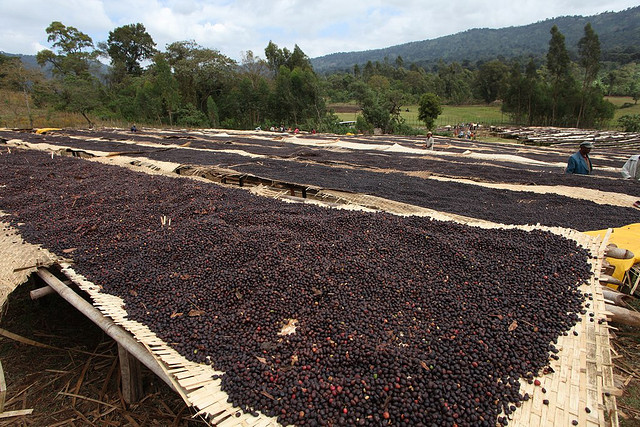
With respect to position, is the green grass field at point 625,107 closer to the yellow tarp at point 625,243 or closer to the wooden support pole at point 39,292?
the yellow tarp at point 625,243

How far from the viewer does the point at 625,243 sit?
3.38 meters

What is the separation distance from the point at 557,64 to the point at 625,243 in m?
39.1

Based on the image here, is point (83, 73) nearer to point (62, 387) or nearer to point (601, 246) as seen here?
point (62, 387)

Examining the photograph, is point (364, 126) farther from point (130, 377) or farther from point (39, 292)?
point (130, 377)

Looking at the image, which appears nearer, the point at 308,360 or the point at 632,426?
the point at 308,360

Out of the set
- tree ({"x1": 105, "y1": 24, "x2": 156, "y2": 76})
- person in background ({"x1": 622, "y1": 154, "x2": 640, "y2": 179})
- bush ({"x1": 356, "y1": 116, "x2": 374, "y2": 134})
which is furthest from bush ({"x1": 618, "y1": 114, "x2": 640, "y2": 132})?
tree ({"x1": 105, "y1": 24, "x2": 156, "y2": 76})

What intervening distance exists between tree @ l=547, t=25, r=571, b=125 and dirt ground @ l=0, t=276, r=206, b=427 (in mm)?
39293

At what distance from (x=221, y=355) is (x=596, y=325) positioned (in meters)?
2.32

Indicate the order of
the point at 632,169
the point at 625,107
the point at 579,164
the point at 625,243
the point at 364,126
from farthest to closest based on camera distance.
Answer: the point at 625,107 < the point at 364,126 < the point at 579,164 < the point at 632,169 < the point at 625,243

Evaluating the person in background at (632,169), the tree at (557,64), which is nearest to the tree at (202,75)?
the tree at (557,64)

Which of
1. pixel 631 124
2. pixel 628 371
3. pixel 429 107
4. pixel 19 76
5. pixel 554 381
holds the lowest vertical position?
pixel 628 371

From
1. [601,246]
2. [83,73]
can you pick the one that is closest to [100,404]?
[601,246]

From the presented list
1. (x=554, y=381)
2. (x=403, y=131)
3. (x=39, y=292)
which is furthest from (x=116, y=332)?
(x=403, y=131)

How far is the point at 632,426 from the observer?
84.0 inches
